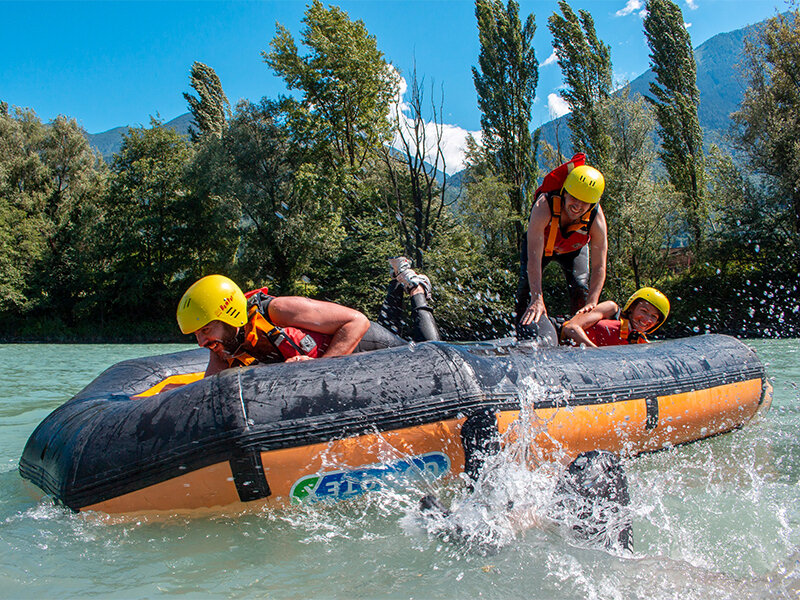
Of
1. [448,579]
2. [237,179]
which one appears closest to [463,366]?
[448,579]

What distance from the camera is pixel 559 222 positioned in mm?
4484

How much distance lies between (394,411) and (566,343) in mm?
2087

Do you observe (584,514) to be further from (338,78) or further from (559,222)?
(338,78)

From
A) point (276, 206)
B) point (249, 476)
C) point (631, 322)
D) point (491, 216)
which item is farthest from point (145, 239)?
point (249, 476)

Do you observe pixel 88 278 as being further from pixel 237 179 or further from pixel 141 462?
pixel 141 462

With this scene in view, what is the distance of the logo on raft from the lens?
109 inches

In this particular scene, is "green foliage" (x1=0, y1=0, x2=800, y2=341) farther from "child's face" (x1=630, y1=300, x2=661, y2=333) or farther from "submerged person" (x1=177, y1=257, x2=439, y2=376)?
"submerged person" (x1=177, y1=257, x2=439, y2=376)

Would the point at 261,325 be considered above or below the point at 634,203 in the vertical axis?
below

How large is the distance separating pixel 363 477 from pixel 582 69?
2520 centimetres

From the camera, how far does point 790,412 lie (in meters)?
5.12

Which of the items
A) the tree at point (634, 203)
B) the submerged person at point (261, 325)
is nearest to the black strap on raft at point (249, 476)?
the submerged person at point (261, 325)

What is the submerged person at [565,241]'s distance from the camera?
4.22 m

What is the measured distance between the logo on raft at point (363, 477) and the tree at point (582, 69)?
2168 cm

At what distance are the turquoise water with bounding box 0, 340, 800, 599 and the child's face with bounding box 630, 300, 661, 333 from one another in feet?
4.69
